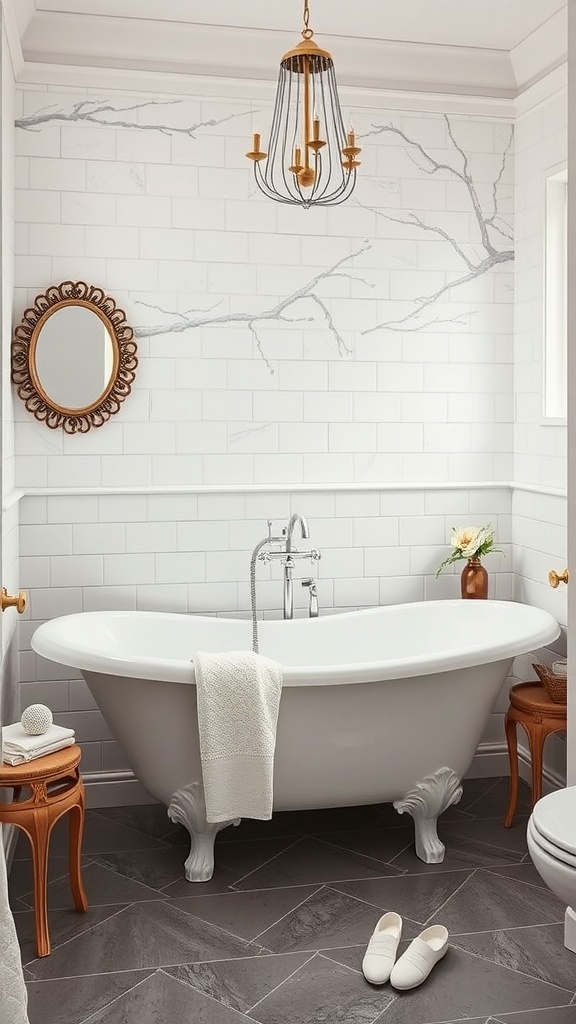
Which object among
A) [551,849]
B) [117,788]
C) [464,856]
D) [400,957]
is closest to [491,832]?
[464,856]

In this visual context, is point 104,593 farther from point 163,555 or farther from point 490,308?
point 490,308

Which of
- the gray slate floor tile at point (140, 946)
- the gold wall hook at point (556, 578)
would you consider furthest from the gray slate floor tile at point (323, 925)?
the gold wall hook at point (556, 578)

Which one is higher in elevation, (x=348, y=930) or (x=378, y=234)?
(x=378, y=234)

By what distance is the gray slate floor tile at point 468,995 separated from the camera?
8.46 ft

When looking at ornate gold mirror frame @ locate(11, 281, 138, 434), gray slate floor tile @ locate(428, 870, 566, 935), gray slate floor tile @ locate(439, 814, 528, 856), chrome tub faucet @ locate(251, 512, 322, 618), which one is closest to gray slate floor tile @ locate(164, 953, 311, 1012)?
gray slate floor tile @ locate(428, 870, 566, 935)

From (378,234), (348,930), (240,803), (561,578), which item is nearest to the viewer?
(561,578)

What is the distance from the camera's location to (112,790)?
4098 mm

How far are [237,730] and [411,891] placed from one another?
79cm

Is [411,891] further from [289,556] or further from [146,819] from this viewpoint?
[289,556]

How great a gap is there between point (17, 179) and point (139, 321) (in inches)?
28.6

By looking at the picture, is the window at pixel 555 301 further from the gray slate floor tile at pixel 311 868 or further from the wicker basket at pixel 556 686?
the gray slate floor tile at pixel 311 868

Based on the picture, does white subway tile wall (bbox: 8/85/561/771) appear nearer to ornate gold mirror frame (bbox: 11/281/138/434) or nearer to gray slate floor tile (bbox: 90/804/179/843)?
ornate gold mirror frame (bbox: 11/281/138/434)

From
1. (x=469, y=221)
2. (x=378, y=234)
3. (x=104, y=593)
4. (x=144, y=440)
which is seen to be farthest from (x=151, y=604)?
(x=469, y=221)

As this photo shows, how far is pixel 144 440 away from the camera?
4.12 metres
